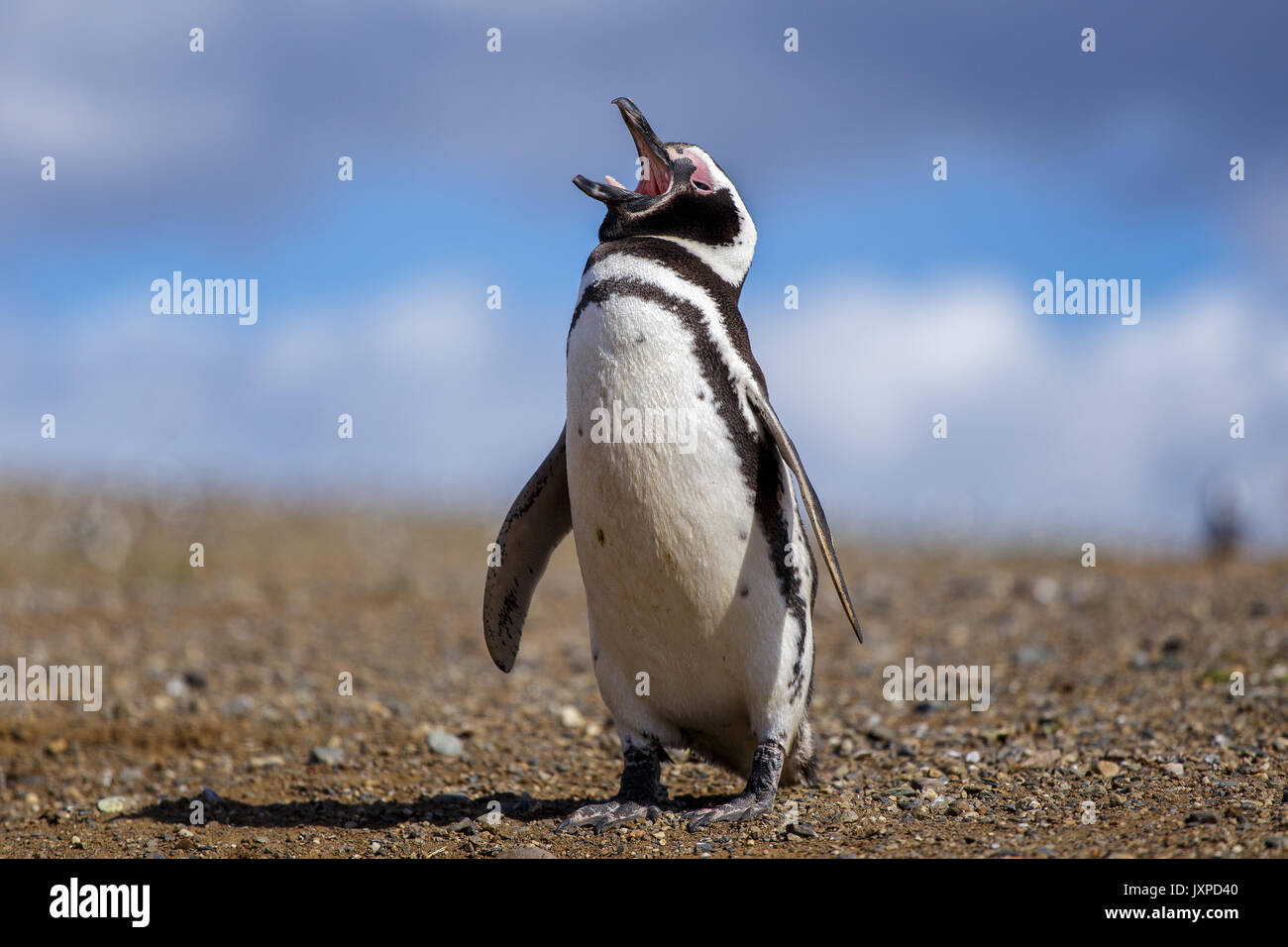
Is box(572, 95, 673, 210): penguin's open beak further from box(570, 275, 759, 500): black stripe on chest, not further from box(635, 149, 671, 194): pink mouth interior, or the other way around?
box(570, 275, 759, 500): black stripe on chest

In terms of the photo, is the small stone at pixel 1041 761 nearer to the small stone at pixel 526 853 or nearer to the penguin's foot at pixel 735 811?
the penguin's foot at pixel 735 811

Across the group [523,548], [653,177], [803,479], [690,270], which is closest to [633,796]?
[523,548]

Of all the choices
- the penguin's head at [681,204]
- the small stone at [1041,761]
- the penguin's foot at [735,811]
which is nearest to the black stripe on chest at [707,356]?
the penguin's head at [681,204]

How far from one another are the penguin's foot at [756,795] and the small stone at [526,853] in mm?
511

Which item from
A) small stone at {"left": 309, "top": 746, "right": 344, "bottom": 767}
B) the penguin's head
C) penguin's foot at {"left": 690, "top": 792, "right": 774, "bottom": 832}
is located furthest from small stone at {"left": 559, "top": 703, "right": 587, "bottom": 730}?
the penguin's head

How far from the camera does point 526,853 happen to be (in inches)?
152

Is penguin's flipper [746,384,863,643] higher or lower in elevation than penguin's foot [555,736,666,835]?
higher

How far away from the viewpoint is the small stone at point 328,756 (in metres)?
5.83

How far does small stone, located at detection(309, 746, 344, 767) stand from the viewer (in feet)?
19.1

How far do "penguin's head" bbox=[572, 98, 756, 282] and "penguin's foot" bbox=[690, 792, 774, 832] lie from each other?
1896 mm

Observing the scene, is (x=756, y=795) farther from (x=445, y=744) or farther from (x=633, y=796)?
(x=445, y=744)

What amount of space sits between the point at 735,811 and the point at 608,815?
454mm

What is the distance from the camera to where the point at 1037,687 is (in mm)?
7090
